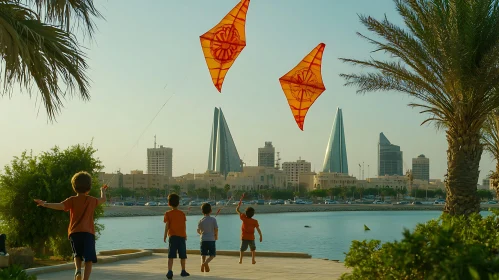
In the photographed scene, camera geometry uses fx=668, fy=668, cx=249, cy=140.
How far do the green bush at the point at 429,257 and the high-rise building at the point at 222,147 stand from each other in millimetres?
175492

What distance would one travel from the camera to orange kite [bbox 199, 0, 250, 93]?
546 inches

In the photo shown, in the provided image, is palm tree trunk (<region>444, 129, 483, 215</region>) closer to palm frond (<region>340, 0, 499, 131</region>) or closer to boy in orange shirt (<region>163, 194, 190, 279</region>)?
palm frond (<region>340, 0, 499, 131</region>)

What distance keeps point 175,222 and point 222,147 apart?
594ft

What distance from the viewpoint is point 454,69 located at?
12430 millimetres

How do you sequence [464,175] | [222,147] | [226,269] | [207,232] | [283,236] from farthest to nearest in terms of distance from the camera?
[222,147], [283,236], [464,175], [226,269], [207,232]

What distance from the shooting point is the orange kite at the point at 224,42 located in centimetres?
1386

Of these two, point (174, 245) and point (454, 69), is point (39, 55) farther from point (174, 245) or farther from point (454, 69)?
point (454, 69)

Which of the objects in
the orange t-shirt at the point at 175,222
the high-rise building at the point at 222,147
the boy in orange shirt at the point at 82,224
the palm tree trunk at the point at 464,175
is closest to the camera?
the boy in orange shirt at the point at 82,224

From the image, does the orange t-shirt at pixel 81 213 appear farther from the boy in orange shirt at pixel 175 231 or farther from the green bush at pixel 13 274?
the boy in orange shirt at pixel 175 231

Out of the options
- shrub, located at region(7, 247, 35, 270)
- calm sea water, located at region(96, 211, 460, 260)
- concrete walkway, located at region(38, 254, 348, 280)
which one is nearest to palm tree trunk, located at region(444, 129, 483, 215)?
concrete walkway, located at region(38, 254, 348, 280)

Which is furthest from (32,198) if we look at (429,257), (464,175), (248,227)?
(429,257)

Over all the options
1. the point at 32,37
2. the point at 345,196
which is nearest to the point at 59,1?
the point at 32,37

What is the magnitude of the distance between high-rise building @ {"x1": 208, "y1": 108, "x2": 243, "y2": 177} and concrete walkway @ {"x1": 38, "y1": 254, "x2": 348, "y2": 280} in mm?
168882

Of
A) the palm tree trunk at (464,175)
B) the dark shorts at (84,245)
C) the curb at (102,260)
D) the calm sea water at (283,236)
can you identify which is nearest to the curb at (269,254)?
the curb at (102,260)
